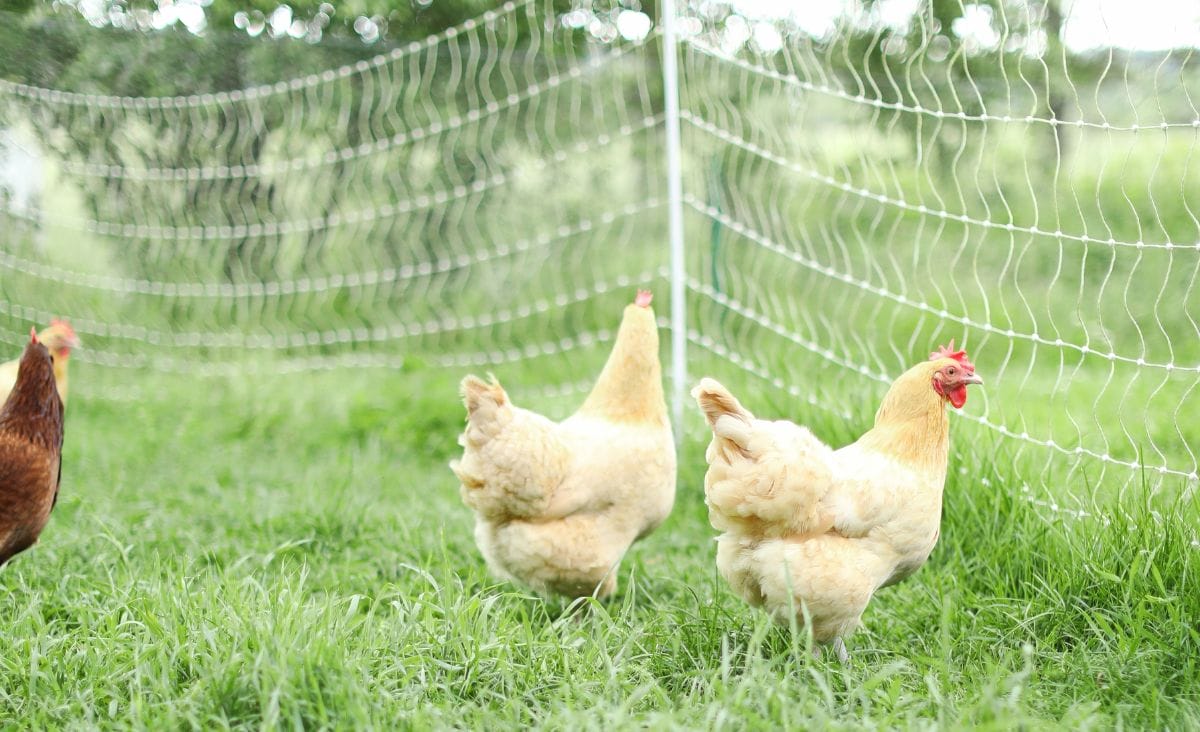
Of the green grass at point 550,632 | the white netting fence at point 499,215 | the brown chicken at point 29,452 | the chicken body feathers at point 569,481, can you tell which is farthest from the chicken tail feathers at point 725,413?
the white netting fence at point 499,215

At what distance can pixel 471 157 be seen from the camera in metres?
6.51

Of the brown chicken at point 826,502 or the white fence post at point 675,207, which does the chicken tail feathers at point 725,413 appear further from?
the white fence post at point 675,207

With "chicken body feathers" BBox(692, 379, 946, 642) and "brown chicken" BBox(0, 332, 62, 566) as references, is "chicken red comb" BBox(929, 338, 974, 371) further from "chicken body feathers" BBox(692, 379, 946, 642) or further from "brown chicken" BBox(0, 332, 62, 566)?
"brown chicken" BBox(0, 332, 62, 566)

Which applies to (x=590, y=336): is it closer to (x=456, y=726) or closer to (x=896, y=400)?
(x=896, y=400)

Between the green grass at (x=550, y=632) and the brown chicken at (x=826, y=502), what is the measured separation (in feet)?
0.42

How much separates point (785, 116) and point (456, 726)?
5.50 metres

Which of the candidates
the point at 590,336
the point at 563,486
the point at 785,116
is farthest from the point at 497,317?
the point at 563,486

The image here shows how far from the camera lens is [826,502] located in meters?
2.55

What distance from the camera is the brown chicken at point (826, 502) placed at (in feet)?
8.18

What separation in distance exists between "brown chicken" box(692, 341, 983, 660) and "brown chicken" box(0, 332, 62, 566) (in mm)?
1816

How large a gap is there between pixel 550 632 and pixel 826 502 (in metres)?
0.77

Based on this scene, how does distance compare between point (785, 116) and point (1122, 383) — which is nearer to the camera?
point (1122, 383)

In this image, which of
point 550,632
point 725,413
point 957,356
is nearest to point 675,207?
point 957,356

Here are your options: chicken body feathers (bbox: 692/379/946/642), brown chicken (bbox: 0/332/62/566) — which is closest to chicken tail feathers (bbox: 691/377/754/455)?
chicken body feathers (bbox: 692/379/946/642)
